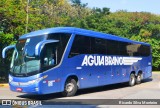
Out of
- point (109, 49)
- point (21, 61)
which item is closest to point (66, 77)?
point (21, 61)

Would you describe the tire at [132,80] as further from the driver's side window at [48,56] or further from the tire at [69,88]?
the driver's side window at [48,56]

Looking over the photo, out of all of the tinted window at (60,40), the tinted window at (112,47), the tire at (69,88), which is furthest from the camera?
the tinted window at (112,47)

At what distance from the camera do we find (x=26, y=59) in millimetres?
14352

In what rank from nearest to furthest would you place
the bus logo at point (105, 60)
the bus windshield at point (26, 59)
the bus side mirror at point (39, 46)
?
the bus side mirror at point (39, 46)
the bus windshield at point (26, 59)
the bus logo at point (105, 60)

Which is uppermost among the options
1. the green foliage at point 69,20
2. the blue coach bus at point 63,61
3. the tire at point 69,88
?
the green foliage at point 69,20

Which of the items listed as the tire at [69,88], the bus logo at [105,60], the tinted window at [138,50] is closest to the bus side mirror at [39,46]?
the tire at [69,88]

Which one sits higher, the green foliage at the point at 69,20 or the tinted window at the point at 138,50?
the green foliage at the point at 69,20

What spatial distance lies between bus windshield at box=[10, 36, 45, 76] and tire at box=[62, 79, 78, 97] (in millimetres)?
2082

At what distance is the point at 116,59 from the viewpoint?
20.0 metres

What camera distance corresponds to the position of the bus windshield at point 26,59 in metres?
14.1

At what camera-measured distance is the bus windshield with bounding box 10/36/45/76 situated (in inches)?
554

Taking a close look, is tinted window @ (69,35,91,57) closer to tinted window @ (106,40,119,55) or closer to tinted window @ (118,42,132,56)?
tinted window @ (106,40,119,55)

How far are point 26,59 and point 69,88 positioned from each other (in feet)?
8.42

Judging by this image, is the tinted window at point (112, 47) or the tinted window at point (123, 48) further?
the tinted window at point (123, 48)
